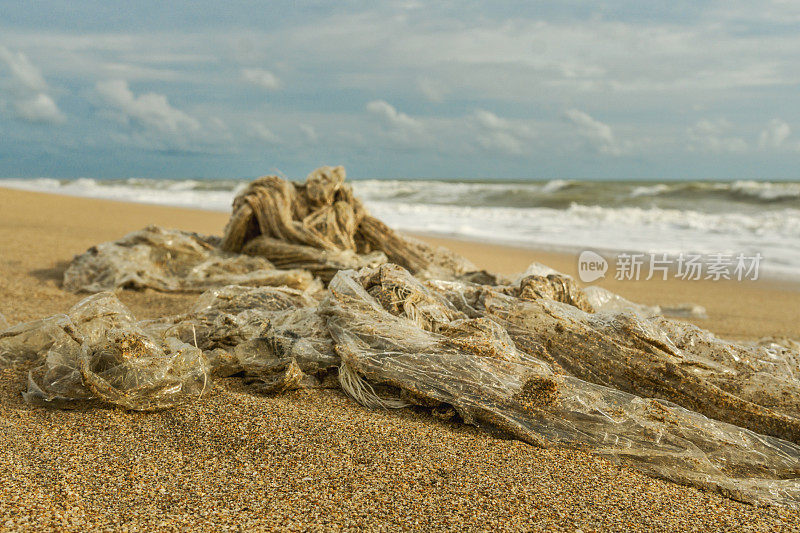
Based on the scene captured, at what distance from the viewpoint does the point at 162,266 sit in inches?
219

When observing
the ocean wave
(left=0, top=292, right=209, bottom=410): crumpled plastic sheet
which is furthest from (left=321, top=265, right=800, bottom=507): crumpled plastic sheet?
the ocean wave

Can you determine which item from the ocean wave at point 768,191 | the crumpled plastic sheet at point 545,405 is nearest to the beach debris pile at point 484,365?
the crumpled plastic sheet at point 545,405

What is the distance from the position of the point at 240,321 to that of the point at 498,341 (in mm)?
1342

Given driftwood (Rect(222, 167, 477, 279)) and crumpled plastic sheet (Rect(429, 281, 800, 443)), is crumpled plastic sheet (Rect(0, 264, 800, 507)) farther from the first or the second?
driftwood (Rect(222, 167, 477, 279))

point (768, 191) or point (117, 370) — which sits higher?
point (768, 191)

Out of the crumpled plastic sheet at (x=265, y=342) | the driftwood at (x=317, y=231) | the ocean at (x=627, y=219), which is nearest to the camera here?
the crumpled plastic sheet at (x=265, y=342)

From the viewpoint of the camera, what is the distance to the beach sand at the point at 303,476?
78.1 inches

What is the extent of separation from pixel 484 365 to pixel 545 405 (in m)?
0.29

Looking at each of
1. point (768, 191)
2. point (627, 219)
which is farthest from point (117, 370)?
point (768, 191)

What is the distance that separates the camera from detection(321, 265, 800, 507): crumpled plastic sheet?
2350mm

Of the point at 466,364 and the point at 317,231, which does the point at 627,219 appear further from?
the point at 466,364

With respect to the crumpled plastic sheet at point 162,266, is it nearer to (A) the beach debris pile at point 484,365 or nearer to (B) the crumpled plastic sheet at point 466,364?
(A) the beach debris pile at point 484,365

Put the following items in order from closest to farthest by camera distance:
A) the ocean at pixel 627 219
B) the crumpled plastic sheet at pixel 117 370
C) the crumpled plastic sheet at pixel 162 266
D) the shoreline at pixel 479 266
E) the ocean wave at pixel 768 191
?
the crumpled plastic sheet at pixel 117 370 → the crumpled plastic sheet at pixel 162 266 → the shoreline at pixel 479 266 → the ocean at pixel 627 219 → the ocean wave at pixel 768 191

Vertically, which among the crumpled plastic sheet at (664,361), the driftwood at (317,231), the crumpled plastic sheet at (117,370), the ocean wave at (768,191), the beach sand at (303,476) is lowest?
the beach sand at (303,476)
